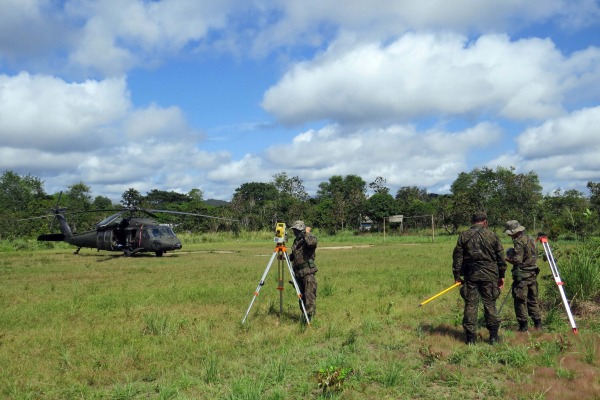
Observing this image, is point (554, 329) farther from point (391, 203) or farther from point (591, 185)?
point (391, 203)

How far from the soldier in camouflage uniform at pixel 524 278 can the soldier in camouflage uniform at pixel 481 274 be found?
0.78 m

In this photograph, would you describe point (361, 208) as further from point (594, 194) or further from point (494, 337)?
point (494, 337)

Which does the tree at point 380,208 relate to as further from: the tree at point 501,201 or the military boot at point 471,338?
the military boot at point 471,338

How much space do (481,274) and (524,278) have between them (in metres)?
1.23

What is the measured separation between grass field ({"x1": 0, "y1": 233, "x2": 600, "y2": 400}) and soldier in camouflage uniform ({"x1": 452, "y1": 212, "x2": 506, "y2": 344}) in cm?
42

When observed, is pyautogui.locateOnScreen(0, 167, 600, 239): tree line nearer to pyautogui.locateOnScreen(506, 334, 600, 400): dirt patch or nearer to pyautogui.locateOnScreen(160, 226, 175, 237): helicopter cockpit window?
pyautogui.locateOnScreen(160, 226, 175, 237): helicopter cockpit window

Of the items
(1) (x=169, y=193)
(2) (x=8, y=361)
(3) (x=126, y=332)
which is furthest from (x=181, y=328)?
(1) (x=169, y=193)

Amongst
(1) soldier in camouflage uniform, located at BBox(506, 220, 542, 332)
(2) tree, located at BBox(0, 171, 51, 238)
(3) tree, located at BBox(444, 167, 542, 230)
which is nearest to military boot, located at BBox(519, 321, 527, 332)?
(1) soldier in camouflage uniform, located at BBox(506, 220, 542, 332)

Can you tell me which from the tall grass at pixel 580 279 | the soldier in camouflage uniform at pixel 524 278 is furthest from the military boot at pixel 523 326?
the tall grass at pixel 580 279

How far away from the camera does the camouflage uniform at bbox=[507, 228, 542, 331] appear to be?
25.9 ft

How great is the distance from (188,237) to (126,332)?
117 ft

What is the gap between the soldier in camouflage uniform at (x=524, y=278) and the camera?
7.89 m

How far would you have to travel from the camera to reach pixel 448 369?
6.04m

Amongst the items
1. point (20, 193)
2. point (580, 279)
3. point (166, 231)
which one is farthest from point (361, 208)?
point (20, 193)
